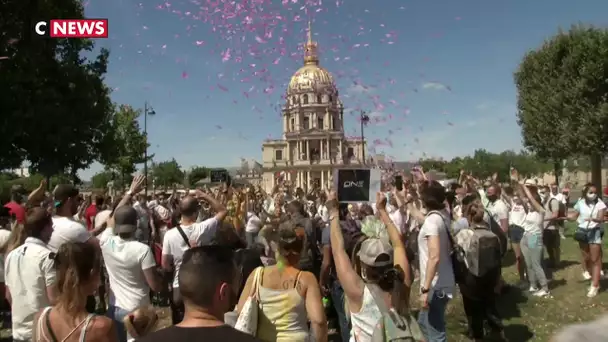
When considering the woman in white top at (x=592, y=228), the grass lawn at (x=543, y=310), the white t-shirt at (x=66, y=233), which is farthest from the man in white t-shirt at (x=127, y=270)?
the woman in white top at (x=592, y=228)

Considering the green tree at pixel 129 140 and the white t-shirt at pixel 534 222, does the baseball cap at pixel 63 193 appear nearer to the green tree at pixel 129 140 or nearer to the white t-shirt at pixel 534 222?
the white t-shirt at pixel 534 222

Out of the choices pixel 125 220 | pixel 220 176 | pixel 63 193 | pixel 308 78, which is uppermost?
pixel 308 78

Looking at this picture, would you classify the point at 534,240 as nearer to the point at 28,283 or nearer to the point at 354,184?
the point at 354,184

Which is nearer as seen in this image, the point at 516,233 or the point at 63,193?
the point at 63,193

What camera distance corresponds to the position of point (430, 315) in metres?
5.50

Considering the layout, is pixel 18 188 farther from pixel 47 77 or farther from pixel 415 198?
pixel 47 77

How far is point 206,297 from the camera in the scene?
243 centimetres

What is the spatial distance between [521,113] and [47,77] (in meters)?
29.4

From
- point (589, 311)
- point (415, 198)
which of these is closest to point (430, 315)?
point (415, 198)

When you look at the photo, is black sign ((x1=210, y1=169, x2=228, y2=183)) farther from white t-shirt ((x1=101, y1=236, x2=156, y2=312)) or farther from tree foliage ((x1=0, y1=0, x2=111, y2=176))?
tree foliage ((x1=0, y1=0, x2=111, y2=176))

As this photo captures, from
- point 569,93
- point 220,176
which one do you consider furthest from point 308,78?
point 220,176

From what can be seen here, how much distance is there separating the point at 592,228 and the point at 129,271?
840 centimetres

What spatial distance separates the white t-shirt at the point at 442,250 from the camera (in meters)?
5.41

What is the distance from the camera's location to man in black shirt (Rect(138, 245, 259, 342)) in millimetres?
2234
